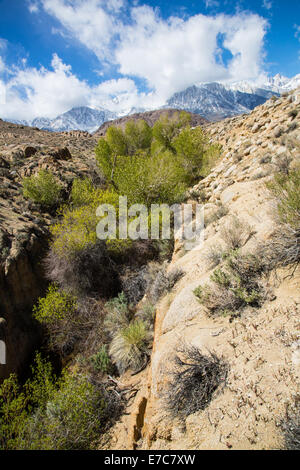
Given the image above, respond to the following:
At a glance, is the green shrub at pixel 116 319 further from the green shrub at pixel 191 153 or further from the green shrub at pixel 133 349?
the green shrub at pixel 191 153

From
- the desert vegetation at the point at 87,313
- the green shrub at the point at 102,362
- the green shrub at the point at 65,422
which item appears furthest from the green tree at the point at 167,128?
the green shrub at the point at 65,422

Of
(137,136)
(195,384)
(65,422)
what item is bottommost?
(65,422)

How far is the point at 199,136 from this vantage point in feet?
63.0

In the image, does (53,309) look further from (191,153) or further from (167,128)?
(167,128)

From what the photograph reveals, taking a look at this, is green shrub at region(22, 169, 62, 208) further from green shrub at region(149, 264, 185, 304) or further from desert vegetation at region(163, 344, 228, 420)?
desert vegetation at region(163, 344, 228, 420)

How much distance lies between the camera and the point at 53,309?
26.8 ft

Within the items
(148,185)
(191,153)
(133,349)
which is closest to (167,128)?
(191,153)

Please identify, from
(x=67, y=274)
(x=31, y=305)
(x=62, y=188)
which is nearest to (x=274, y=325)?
(x=67, y=274)

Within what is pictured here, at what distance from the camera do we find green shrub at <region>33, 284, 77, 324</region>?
810 centimetres

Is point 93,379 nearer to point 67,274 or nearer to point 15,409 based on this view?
point 15,409

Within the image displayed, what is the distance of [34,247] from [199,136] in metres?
17.5

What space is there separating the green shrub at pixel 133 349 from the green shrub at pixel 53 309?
3207mm

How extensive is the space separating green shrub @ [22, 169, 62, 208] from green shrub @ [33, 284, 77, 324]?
7739 mm

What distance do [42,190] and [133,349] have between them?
41.7 ft
